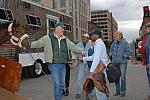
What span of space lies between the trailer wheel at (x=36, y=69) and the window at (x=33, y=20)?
5.31ft

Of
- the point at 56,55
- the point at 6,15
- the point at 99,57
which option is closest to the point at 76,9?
the point at 6,15

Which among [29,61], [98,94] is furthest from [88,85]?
[29,61]

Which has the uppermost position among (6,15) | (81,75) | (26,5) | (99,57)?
(26,5)

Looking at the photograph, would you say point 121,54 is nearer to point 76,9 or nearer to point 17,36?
point 17,36

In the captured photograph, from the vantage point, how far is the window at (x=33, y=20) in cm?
1432

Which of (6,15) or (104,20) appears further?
(104,20)

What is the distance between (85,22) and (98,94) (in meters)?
75.5

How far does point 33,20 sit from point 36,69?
2.12 metres

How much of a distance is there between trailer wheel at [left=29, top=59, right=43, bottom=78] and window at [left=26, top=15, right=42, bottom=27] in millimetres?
1620

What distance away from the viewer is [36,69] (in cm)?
1490

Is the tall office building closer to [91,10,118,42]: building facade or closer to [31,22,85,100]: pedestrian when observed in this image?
[91,10,118,42]: building facade

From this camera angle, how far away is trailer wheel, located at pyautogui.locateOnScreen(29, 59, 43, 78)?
47.6ft

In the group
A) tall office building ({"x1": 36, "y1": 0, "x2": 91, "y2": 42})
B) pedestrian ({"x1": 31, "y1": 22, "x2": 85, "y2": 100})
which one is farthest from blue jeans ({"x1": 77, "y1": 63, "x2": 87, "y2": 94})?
tall office building ({"x1": 36, "y1": 0, "x2": 91, "y2": 42})

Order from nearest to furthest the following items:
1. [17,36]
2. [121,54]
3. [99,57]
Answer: [17,36] → [99,57] → [121,54]
